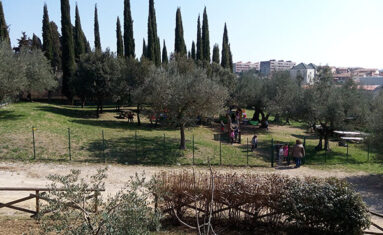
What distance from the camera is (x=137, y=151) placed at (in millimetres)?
19969

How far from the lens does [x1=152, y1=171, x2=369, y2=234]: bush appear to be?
892 centimetres

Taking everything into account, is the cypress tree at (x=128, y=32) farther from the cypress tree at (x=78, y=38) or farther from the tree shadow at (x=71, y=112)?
the tree shadow at (x=71, y=112)

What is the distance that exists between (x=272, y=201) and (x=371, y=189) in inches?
341

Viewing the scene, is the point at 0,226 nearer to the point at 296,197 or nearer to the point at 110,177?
the point at 110,177

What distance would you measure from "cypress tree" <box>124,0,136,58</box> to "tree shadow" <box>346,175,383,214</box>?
36120mm

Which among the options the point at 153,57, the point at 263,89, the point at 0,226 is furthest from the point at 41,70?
the point at 0,226

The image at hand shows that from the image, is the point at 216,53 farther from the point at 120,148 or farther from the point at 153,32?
the point at 120,148

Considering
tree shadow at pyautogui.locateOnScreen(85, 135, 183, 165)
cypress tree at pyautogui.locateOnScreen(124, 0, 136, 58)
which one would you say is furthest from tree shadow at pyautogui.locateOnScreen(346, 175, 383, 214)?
cypress tree at pyautogui.locateOnScreen(124, 0, 136, 58)

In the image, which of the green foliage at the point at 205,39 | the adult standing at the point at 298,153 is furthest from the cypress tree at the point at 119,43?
the adult standing at the point at 298,153

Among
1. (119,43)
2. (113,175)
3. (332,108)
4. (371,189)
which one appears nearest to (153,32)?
(119,43)

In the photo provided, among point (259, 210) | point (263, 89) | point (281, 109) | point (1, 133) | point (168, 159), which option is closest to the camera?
point (259, 210)

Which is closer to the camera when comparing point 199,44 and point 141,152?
point 141,152

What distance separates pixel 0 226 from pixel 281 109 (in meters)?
24.2

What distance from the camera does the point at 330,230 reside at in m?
9.12
